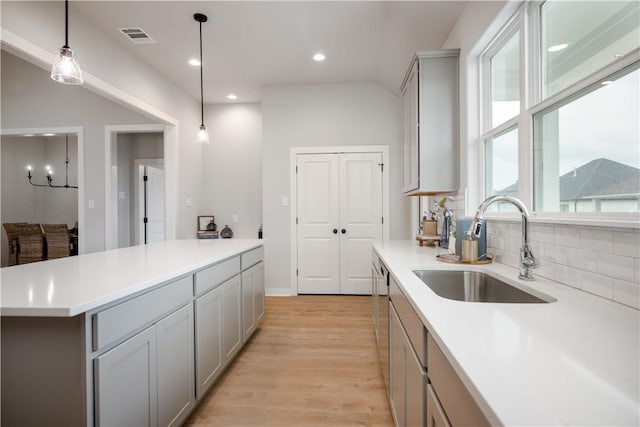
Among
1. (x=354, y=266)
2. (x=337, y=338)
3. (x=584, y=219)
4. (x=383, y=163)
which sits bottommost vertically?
(x=337, y=338)

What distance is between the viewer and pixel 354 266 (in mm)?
4375

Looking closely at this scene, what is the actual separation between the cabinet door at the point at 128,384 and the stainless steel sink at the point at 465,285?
1.37m

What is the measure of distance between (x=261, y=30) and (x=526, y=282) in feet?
10.0

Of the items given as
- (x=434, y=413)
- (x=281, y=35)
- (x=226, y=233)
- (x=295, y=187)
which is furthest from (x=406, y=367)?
(x=226, y=233)

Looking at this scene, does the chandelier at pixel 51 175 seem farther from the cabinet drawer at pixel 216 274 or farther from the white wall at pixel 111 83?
the cabinet drawer at pixel 216 274

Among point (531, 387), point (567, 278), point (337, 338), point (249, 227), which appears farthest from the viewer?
point (249, 227)

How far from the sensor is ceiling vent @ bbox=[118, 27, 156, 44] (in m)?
2.96

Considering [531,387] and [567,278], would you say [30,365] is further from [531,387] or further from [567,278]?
[567,278]

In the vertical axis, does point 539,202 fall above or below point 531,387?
above

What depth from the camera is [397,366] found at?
150 cm

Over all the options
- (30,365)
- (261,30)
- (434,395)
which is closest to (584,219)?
(434,395)

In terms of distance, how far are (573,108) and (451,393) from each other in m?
1.28

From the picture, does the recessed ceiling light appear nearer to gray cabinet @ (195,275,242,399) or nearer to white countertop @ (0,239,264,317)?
white countertop @ (0,239,264,317)

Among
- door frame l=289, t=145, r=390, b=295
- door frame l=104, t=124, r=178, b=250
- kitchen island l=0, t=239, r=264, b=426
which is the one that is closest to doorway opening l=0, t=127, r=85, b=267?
door frame l=104, t=124, r=178, b=250
